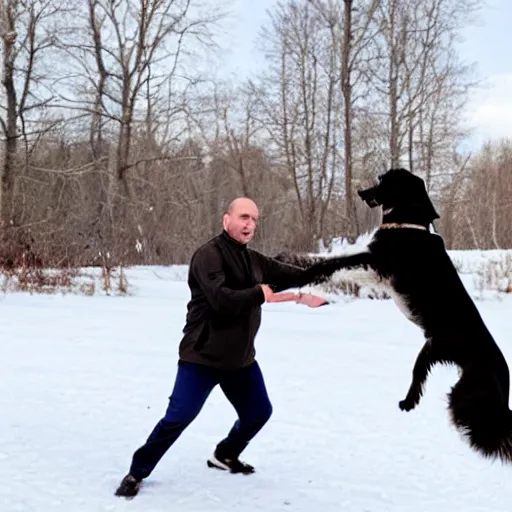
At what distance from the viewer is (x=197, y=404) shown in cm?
379

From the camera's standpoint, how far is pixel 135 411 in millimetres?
5824

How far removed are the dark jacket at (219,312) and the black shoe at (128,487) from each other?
2.91 ft

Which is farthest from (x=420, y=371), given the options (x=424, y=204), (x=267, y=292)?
(x=267, y=292)

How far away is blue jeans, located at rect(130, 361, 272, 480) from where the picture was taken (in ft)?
12.4

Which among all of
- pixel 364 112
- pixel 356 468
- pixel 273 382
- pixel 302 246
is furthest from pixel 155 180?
pixel 356 468

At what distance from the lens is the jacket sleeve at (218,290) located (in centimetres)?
338

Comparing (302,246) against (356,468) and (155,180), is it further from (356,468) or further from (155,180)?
(356,468)

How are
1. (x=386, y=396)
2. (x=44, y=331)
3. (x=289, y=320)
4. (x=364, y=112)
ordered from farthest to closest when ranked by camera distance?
(x=364, y=112) < (x=289, y=320) < (x=44, y=331) < (x=386, y=396)

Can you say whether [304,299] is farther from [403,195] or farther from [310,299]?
[403,195]

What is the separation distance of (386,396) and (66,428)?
3.17 meters

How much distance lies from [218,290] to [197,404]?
30.3 inches

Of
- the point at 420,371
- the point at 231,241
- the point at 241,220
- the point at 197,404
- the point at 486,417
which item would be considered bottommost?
the point at 197,404

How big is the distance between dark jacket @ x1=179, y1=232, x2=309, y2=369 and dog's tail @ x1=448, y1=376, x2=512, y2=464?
1.44 meters

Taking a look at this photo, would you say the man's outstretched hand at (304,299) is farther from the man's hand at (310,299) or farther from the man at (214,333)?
the man at (214,333)
